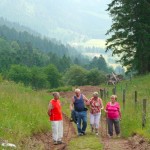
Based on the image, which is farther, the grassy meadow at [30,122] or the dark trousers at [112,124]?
the dark trousers at [112,124]

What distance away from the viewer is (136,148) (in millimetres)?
15211

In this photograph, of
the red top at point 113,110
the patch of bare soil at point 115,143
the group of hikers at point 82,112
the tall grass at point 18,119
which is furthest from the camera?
the red top at point 113,110

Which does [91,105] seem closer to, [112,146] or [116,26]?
[112,146]

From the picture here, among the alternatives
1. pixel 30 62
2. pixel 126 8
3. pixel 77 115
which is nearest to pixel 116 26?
pixel 126 8

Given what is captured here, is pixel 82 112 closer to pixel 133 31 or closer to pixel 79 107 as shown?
pixel 79 107

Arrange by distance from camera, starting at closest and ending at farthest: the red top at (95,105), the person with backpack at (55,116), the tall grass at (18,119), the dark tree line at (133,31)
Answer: the tall grass at (18,119) < the person with backpack at (55,116) < the red top at (95,105) < the dark tree line at (133,31)

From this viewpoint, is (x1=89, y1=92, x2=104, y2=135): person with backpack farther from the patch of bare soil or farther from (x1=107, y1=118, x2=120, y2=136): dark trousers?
the patch of bare soil

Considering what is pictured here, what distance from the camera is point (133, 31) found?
46.5m

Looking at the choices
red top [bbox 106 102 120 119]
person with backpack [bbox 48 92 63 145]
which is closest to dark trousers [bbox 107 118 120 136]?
red top [bbox 106 102 120 119]

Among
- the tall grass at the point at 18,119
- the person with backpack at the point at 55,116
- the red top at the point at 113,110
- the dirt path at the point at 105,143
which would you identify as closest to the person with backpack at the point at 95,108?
the red top at the point at 113,110

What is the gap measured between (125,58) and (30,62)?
128 metres

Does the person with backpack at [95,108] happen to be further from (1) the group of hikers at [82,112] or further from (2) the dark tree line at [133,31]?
(2) the dark tree line at [133,31]

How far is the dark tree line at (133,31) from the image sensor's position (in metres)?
45.4

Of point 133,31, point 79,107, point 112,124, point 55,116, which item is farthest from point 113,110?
point 133,31
